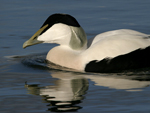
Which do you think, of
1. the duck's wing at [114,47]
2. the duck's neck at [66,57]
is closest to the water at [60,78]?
the duck's neck at [66,57]

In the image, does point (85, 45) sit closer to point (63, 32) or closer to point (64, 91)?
point (63, 32)

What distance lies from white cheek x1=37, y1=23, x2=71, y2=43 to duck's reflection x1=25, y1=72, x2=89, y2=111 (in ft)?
2.21

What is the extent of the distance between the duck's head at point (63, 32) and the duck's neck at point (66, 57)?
9 centimetres

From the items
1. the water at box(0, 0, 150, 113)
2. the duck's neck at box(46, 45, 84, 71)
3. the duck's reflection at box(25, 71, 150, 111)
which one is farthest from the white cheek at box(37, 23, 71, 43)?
the duck's reflection at box(25, 71, 150, 111)

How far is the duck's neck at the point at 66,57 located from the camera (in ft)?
20.9

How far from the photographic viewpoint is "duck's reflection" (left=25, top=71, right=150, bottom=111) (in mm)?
4891

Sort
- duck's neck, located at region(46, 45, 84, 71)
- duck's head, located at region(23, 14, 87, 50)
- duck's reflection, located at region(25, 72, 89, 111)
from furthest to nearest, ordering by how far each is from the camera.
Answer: duck's head, located at region(23, 14, 87, 50), duck's neck, located at region(46, 45, 84, 71), duck's reflection, located at region(25, 72, 89, 111)

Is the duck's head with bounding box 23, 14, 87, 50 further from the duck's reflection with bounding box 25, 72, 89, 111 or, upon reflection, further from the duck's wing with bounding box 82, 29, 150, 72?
the duck's reflection with bounding box 25, 72, 89, 111

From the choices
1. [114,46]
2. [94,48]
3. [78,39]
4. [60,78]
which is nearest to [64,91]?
[60,78]

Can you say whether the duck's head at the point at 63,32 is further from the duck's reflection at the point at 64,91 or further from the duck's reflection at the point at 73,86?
the duck's reflection at the point at 64,91

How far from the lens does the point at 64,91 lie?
17.4ft

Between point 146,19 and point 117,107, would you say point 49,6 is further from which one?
point 117,107

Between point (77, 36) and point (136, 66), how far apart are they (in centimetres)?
92

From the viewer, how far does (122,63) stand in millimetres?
6238
